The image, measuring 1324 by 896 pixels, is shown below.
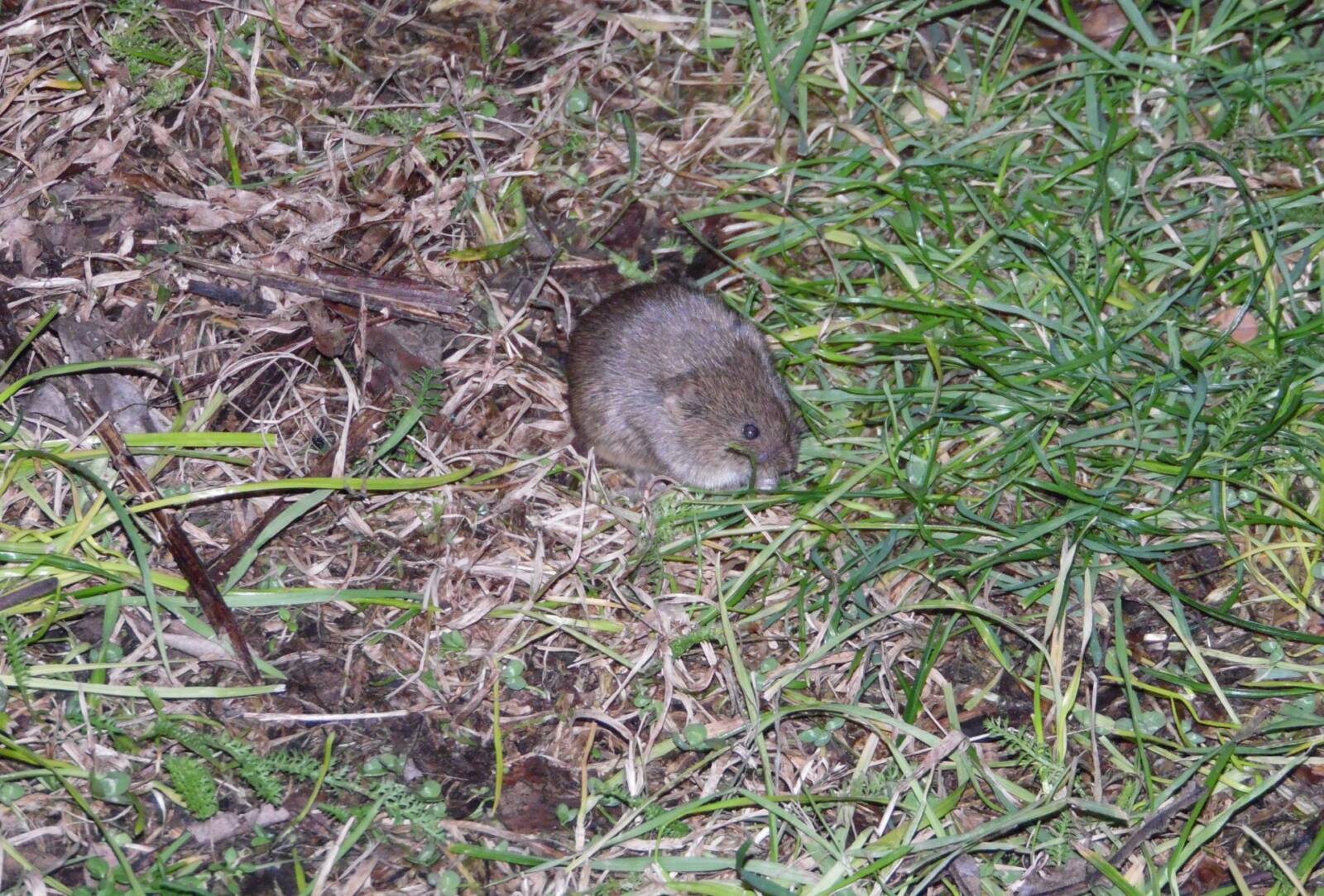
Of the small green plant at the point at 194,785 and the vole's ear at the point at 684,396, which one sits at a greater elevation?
the vole's ear at the point at 684,396

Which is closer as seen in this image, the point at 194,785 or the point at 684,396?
the point at 194,785

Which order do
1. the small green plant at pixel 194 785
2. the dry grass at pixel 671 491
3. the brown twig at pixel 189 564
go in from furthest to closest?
the brown twig at pixel 189 564 < the dry grass at pixel 671 491 < the small green plant at pixel 194 785

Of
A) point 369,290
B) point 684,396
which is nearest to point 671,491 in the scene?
point 684,396

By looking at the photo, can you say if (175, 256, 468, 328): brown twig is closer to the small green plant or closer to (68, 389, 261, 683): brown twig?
Answer: (68, 389, 261, 683): brown twig

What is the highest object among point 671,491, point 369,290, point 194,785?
point 369,290

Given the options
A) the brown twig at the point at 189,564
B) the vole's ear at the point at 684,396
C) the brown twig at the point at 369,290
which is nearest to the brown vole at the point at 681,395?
the vole's ear at the point at 684,396

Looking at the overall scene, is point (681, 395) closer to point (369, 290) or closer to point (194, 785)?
point (369, 290)

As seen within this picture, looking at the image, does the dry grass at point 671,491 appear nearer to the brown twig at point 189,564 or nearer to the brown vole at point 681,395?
the brown twig at point 189,564

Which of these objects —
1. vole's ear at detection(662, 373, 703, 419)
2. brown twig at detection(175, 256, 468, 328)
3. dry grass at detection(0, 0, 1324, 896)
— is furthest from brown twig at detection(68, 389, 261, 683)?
vole's ear at detection(662, 373, 703, 419)
